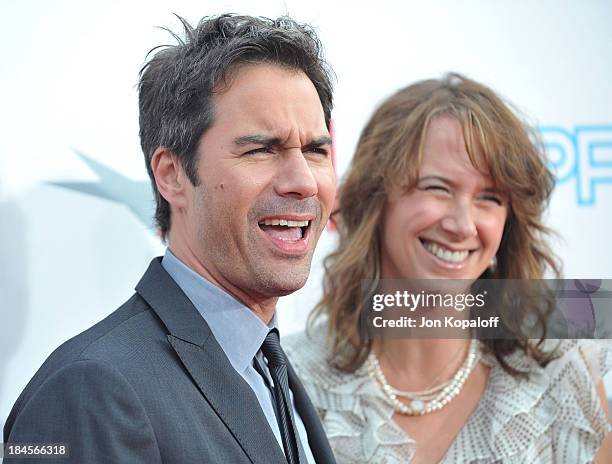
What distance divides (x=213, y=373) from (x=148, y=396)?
14 centimetres

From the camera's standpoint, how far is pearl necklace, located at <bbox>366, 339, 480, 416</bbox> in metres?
1.98

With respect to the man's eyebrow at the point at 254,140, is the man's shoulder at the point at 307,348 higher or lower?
lower

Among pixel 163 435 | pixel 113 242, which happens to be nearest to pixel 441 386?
pixel 113 242

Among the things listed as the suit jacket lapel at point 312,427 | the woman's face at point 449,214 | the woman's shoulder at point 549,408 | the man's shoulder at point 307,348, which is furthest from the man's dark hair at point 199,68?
the woman's shoulder at point 549,408

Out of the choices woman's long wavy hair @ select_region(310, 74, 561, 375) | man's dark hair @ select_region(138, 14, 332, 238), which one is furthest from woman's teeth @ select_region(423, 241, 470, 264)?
man's dark hair @ select_region(138, 14, 332, 238)

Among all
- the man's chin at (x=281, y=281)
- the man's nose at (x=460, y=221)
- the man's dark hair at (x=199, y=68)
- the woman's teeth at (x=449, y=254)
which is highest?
the man's dark hair at (x=199, y=68)

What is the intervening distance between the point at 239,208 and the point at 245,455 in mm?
409

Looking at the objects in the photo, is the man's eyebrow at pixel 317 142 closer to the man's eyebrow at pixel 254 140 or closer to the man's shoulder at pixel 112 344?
the man's eyebrow at pixel 254 140

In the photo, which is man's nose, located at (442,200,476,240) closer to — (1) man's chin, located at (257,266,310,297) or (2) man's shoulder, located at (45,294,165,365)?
(1) man's chin, located at (257,266,310,297)

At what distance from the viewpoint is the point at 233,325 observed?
131cm

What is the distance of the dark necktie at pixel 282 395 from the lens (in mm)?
1266

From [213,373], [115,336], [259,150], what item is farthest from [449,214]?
[115,336]

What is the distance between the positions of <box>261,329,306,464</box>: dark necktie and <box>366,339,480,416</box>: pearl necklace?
2.27ft

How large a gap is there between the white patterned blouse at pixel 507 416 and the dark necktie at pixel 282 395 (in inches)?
25.5
